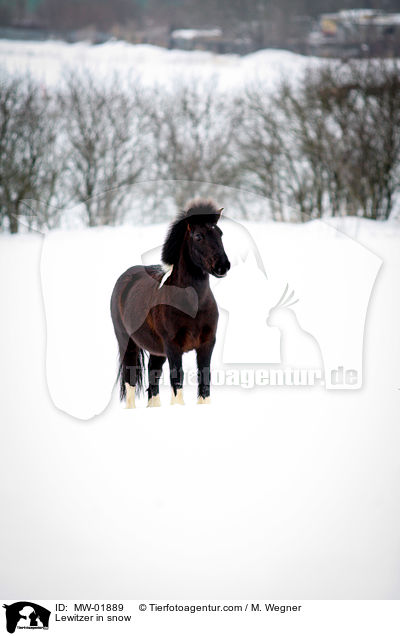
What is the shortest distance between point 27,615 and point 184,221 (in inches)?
50.2

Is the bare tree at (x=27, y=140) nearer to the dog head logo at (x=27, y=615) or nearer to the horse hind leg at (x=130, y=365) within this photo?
the horse hind leg at (x=130, y=365)

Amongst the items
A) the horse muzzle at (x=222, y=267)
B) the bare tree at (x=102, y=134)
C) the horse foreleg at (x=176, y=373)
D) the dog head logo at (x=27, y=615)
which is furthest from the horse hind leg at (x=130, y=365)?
the bare tree at (x=102, y=134)

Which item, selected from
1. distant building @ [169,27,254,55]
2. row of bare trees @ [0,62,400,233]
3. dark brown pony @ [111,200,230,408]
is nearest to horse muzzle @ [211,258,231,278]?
dark brown pony @ [111,200,230,408]

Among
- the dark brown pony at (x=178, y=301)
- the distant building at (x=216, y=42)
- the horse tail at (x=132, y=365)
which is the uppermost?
the distant building at (x=216, y=42)

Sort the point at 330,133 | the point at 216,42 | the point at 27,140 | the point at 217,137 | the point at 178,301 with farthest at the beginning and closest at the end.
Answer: the point at 216,42 → the point at 330,133 → the point at 27,140 → the point at 217,137 → the point at 178,301

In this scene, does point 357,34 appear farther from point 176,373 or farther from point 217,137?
point 176,373

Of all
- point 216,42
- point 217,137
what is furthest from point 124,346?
Result: point 216,42

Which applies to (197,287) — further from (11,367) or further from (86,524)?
(11,367)

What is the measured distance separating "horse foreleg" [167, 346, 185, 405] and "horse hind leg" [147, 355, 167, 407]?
148mm

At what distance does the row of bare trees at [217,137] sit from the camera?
6602 mm

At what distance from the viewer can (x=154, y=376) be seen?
208cm

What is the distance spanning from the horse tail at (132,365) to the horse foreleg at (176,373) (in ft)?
0.67

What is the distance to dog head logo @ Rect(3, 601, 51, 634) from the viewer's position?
189 centimetres

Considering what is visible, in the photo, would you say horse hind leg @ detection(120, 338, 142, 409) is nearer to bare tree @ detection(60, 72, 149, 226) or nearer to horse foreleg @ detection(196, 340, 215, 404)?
horse foreleg @ detection(196, 340, 215, 404)
